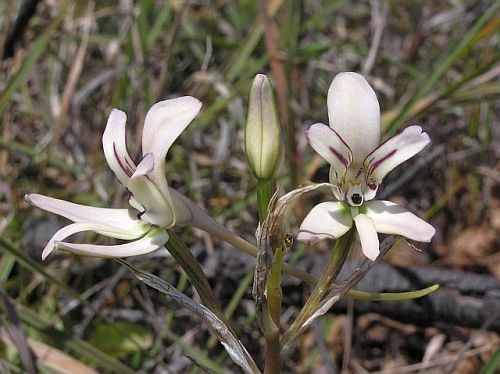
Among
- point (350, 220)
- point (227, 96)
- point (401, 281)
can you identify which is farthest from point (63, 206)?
point (227, 96)

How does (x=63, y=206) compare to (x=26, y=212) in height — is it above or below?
above

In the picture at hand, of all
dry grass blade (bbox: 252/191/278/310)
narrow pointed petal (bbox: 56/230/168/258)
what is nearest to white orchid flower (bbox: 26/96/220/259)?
narrow pointed petal (bbox: 56/230/168/258)

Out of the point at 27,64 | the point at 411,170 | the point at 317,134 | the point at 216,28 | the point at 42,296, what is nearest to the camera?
the point at 317,134

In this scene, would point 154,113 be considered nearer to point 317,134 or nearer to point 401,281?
point 317,134

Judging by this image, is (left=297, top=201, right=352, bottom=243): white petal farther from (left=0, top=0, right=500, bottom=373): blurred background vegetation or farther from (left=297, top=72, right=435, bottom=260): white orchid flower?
(left=0, top=0, right=500, bottom=373): blurred background vegetation

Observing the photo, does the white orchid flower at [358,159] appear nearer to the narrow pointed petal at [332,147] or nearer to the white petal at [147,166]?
the narrow pointed petal at [332,147]

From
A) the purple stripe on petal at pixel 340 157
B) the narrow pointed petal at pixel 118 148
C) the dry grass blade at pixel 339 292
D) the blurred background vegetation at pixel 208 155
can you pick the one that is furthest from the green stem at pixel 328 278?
the blurred background vegetation at pixel 208 155
